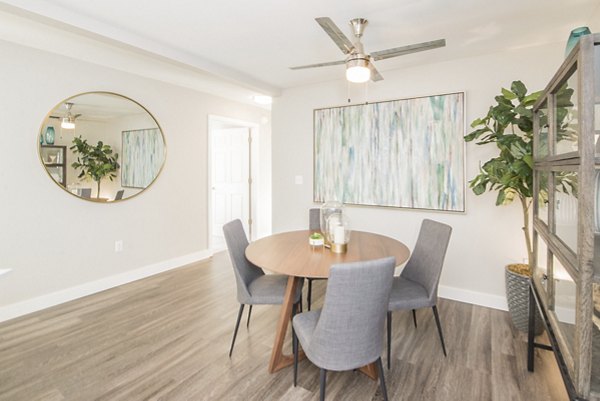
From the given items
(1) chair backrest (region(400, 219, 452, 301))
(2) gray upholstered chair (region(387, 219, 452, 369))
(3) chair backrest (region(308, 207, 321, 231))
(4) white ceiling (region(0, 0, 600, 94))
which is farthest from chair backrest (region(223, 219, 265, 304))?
(4) white ceiling (region(0, 0, 600, 94))

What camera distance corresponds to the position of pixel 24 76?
9.18 ft

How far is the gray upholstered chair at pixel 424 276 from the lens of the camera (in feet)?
6.86

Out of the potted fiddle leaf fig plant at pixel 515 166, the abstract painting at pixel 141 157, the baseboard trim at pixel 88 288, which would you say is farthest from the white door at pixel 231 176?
the potted fiddle leaf fig plant at pixel 515 166

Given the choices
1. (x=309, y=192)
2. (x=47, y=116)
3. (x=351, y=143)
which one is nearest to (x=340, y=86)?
(x=351, y=143)

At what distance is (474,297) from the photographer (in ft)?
10.2

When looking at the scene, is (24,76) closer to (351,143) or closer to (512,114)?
(351,143)

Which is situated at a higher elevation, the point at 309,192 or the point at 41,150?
the point at 41,150

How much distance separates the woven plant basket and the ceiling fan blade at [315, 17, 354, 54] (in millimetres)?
2218

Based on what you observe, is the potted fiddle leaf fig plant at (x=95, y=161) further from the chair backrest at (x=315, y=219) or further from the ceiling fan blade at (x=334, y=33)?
the ceiling fan blade at (x=334, y=33)

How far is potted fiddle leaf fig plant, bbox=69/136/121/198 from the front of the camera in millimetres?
3258

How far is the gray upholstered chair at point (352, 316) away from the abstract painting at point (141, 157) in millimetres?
3090

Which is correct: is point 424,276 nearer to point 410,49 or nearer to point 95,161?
point 410,49

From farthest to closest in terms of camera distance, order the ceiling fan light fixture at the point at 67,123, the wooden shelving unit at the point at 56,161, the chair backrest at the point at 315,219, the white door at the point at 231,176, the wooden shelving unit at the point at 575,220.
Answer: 1. the white door at the point at 231,176
2. the chair backrest at the point at 315,219
3. the ceiling fan light fixture at the point at 67,123
4. the wooden shelving unit at the point at 56,161
5. the wooden shelving unit at the point at 575,220

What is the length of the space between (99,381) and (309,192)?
2.85m
